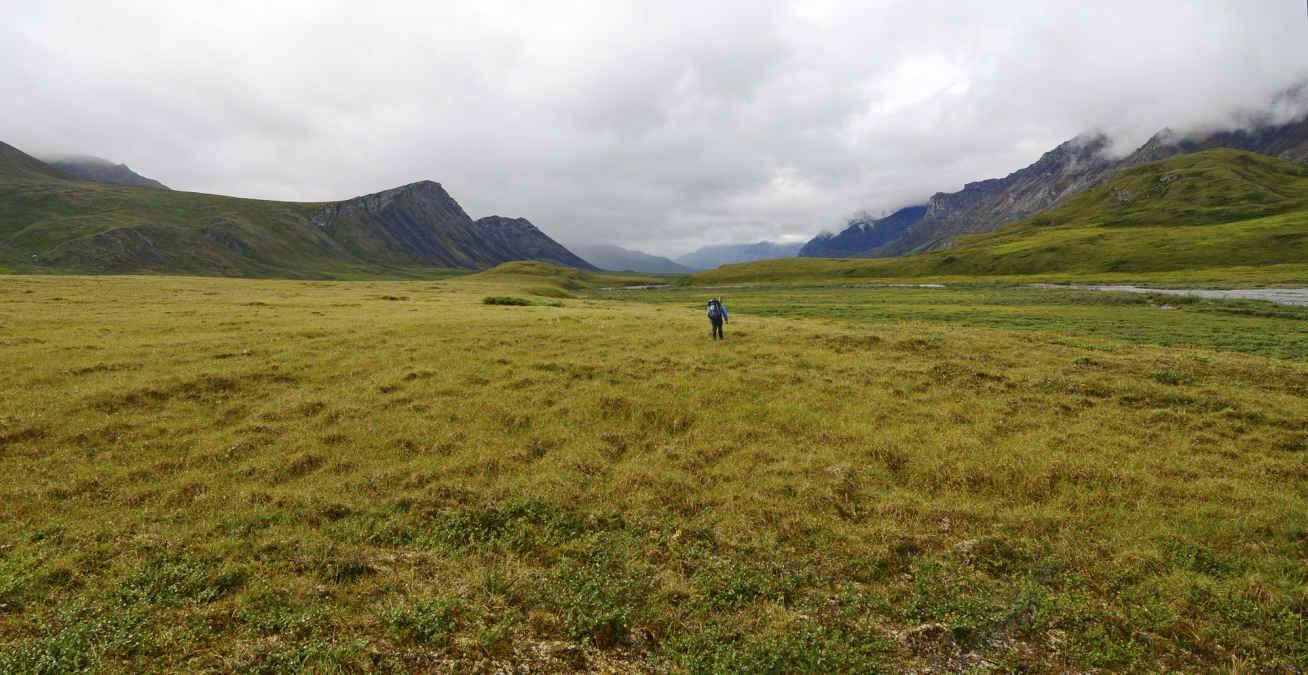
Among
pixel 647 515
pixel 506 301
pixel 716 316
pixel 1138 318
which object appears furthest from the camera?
pixel 506 301

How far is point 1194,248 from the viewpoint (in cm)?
13800

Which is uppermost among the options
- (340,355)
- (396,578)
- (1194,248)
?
(1194,248)

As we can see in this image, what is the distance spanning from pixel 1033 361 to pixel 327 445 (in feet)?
97.7

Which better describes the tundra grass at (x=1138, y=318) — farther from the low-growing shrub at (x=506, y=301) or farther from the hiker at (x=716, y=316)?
the low-growing shrub at (x=506, y=301)

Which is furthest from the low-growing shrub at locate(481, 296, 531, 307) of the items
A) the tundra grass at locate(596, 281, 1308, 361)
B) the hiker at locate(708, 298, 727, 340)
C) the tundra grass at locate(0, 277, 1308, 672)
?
the tundra grass at locate(0, 277, 1308, 672)

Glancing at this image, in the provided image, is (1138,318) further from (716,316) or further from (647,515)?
(647,515)

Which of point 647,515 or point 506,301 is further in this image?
point 506,301

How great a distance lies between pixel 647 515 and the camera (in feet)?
38.2

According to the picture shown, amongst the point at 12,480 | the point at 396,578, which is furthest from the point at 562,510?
the point at 12,480

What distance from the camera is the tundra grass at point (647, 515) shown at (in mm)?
7660

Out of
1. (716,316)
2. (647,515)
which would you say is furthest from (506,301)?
(647,515)

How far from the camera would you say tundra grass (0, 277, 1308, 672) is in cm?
766

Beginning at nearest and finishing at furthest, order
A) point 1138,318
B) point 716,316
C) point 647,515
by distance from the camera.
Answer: point 647,515 → point 716,316 → point 1138,318

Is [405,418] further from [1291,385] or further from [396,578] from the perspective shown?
[1291,385]
